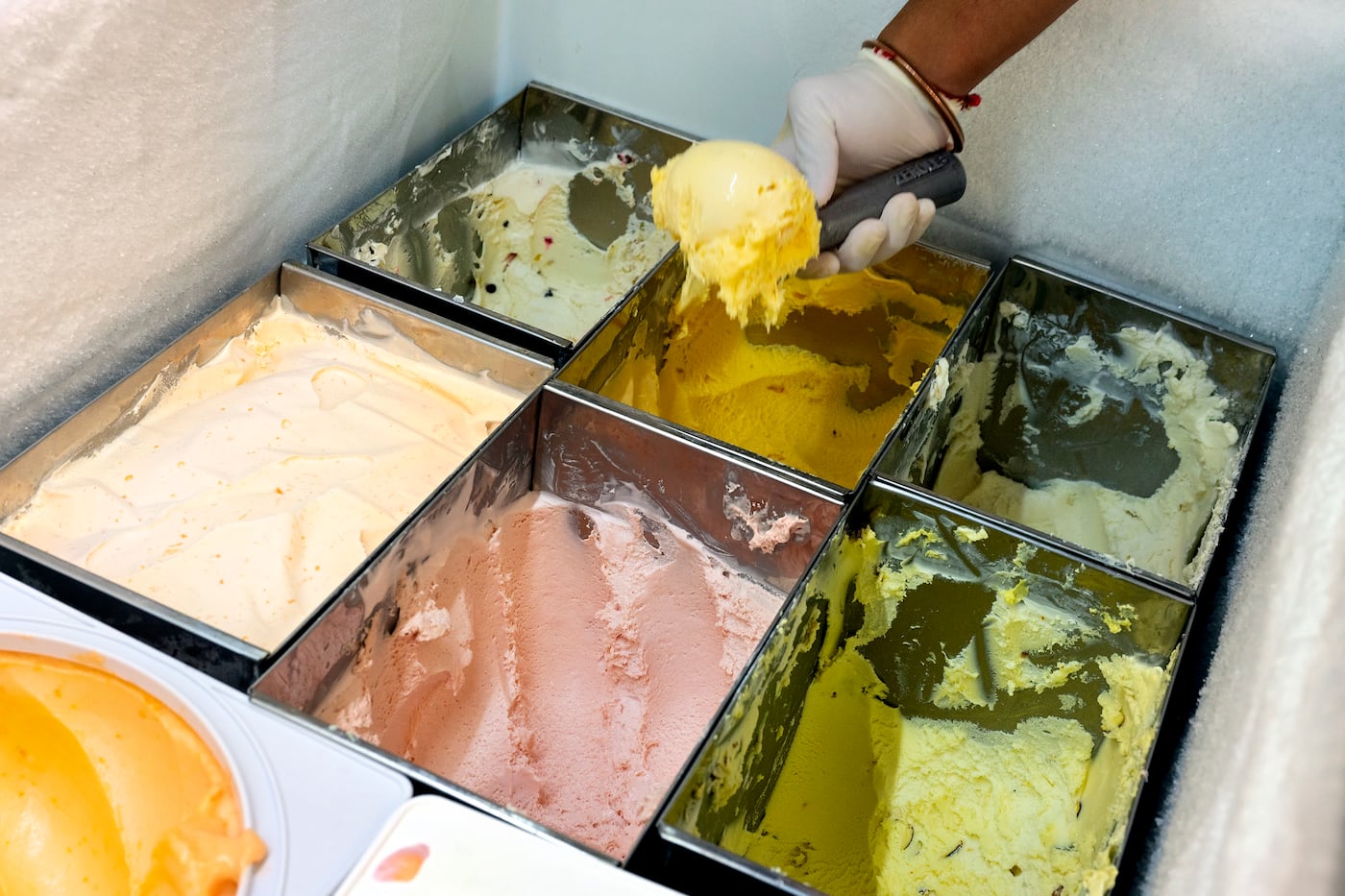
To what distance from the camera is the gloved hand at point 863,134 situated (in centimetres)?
142

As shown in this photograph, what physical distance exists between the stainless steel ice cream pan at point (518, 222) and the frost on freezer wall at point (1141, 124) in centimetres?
15

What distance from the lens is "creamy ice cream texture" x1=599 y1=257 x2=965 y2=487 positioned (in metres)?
1.71

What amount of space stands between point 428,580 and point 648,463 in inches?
12.4

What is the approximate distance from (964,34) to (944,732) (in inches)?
34.1

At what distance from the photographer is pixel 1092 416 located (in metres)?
1.71

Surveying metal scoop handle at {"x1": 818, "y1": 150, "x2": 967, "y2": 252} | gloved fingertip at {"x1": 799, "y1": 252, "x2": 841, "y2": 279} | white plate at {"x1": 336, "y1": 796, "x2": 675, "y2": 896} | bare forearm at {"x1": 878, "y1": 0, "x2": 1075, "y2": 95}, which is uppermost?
bare forearm at {"x1": 878, "y1": 0, "x2": 1075, "y2": 95}

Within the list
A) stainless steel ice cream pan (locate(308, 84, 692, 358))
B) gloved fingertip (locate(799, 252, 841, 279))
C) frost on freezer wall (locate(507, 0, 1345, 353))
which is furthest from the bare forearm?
stainless steel ice cream pan (locate(308, 84, 692, 358))

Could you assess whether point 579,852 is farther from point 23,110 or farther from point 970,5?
point 970,5

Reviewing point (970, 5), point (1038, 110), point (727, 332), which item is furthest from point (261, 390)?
point (1038, 110)

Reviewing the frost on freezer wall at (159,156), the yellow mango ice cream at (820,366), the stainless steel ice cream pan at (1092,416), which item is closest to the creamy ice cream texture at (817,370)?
the yellow mango ice cream at (820,366)

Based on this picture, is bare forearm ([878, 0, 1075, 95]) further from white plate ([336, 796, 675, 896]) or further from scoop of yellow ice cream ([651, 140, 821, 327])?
white plate ([336, 796, 675, 896])

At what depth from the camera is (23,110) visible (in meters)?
1.08

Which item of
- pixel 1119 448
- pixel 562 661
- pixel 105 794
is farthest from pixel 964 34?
pixel 105 794

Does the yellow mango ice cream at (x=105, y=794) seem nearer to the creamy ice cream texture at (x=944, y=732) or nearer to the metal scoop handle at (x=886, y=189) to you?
the creamy ice cream texture at (x=944, y=732)
